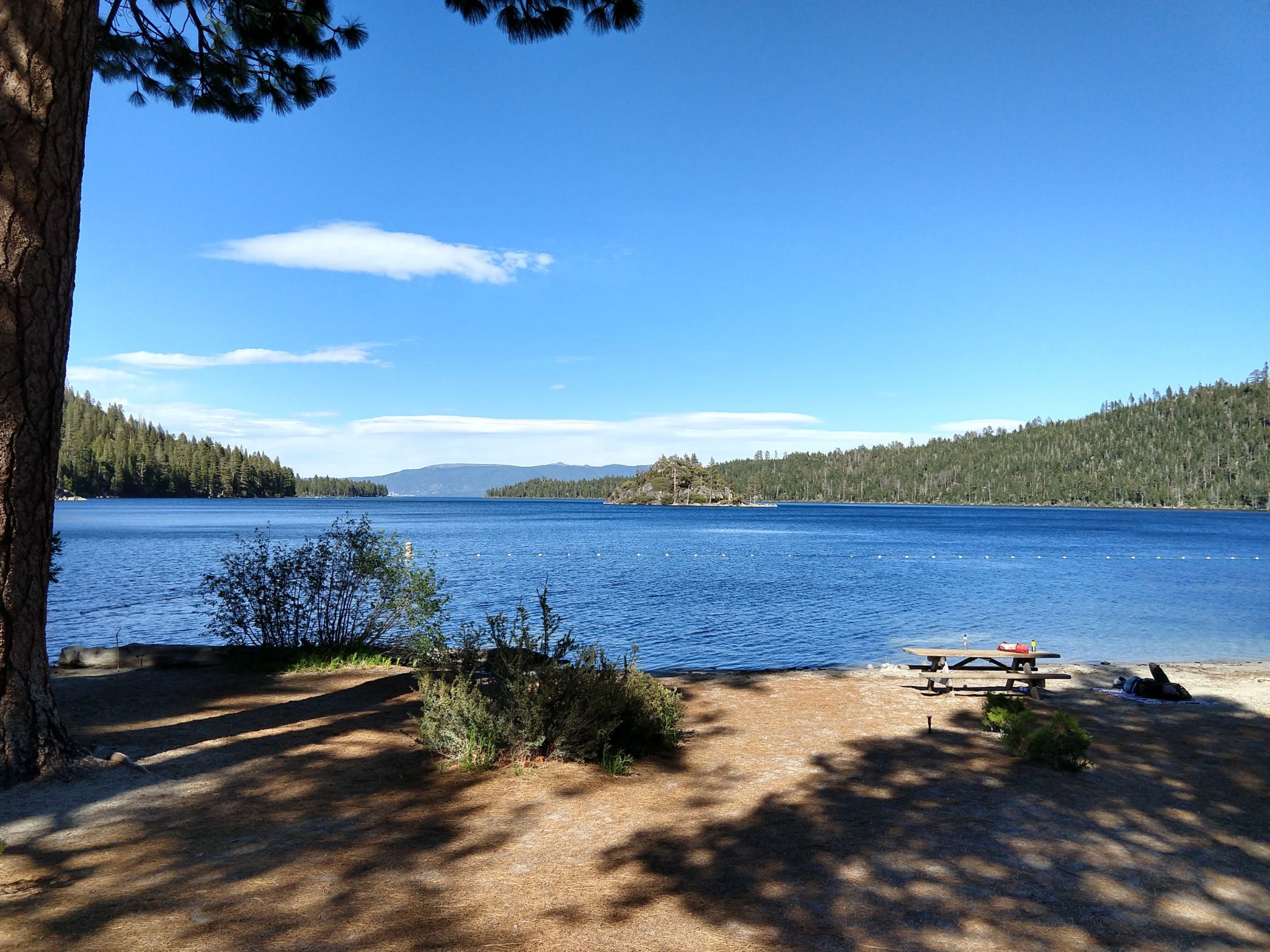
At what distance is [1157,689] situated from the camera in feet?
36.6

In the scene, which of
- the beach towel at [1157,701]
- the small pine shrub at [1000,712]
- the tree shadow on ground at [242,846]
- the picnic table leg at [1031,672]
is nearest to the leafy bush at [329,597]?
the tree shadow on ground at [242,846]

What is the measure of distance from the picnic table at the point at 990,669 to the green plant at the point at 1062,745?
4130mm

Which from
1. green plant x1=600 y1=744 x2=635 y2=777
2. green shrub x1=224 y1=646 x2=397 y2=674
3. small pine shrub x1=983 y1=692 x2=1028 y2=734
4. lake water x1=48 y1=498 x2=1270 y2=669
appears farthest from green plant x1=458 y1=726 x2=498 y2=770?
lake water x1=48 y1=498 x2=1270 y2=669

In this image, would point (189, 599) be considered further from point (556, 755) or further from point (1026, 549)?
point (1026, 549)

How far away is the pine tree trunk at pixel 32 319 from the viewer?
5777 mm

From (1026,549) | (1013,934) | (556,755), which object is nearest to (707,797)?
(556,755)

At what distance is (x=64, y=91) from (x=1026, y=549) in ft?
229

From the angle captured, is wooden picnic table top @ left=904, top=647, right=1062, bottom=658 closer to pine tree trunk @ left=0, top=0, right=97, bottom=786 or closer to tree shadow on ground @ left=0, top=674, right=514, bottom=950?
tree shadow on ground @ left=0, top=674, right=514, bottom=950

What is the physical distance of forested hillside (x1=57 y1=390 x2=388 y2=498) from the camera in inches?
6383

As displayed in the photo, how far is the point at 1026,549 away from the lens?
64.2 m

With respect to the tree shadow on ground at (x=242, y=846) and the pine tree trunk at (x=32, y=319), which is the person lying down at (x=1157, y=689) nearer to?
the tree shadow on ground at (x=242, y=846)

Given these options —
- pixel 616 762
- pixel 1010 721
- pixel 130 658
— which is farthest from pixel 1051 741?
pixel 130 658

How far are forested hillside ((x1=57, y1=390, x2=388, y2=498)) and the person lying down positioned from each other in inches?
7460

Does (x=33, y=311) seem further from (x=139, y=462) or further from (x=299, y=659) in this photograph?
(x=139, y=462)
